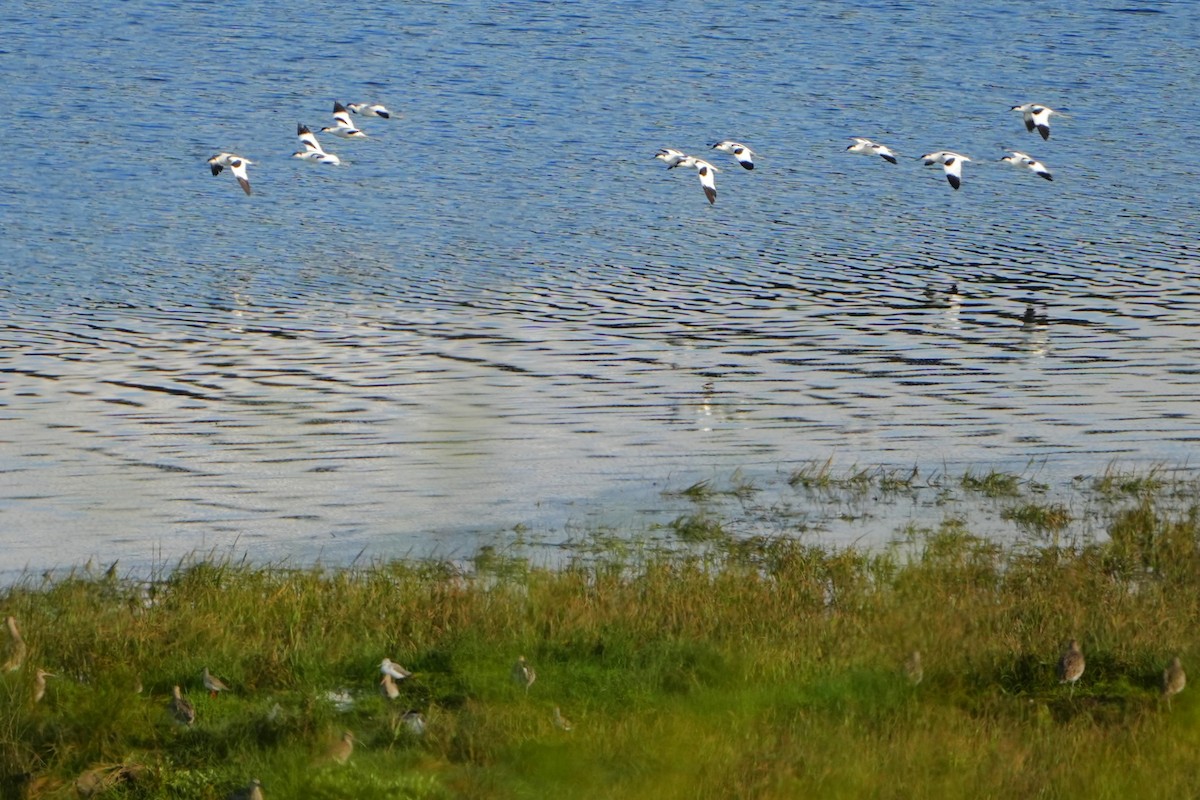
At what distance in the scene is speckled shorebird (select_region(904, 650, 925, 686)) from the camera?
10766 millimetres

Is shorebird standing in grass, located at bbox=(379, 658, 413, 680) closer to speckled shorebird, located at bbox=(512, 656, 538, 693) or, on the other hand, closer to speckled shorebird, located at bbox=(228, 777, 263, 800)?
speckled shorebird, located at bbox=(512, 656, 538, 693)

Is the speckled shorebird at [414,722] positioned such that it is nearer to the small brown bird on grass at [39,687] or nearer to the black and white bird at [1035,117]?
the small brown bird on grass at [39,687]

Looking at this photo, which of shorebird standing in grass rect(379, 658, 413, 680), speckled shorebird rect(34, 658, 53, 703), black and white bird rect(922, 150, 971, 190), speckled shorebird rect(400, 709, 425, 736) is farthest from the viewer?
black and white bird rect(922, 150, 971, 190)

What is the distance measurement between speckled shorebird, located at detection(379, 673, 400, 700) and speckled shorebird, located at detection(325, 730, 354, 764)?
659mm

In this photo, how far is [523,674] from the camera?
1068 centimetres

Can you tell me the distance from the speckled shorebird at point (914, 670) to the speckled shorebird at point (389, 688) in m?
2.99

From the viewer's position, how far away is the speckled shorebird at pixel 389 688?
1045 cm

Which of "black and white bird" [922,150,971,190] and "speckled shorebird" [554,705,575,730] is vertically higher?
"speckled shorebird" [554,705,575,730]

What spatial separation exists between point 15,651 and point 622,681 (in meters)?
3.57

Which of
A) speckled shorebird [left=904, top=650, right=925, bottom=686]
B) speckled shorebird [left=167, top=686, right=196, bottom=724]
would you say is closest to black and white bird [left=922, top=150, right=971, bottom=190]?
speckled shorebird [left=904, top=650, right=925, bottom=686]

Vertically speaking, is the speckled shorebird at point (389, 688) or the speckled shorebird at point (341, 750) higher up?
the speckled shorebird at point (341, 750)

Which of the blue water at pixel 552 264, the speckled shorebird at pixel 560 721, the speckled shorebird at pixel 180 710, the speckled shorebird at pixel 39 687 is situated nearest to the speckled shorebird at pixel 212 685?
the speckled shorebird at pixel 180 710

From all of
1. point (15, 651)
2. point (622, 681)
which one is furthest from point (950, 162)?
point (15, 651)

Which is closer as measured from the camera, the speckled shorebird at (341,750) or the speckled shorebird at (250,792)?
the speckled shorebird at (250,792)
